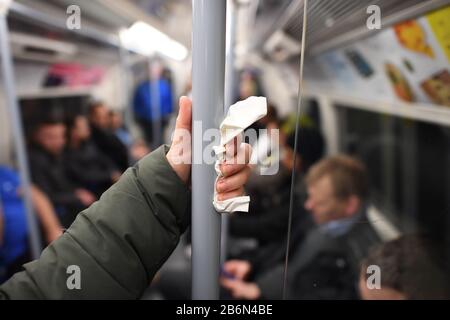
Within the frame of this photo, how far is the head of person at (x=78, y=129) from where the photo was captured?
315 centimetres

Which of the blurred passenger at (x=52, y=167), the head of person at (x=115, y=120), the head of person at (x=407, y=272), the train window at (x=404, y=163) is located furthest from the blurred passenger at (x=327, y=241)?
the head of person at (x=115, y=120)

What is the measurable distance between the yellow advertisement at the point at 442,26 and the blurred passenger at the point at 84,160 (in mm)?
2558

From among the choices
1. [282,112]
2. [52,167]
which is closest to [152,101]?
[52,167]

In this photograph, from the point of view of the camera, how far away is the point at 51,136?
2.88m

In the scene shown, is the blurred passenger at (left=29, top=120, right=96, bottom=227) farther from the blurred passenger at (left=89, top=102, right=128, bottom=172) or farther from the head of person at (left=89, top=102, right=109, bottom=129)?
the head of person at (left=89, top=102, right=109, bottom=129)

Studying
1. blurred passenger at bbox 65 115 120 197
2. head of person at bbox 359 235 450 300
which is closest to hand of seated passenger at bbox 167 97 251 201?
head of person at bbox 359 235 450 300

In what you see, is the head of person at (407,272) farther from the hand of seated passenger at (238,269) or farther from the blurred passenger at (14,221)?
the blurred passenger at (14,221)

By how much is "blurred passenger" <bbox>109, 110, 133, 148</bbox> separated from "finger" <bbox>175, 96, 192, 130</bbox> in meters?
3.19

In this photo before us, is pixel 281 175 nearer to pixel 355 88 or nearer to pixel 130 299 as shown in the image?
pixel 355 88

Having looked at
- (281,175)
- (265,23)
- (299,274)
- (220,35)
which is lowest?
(299,274)

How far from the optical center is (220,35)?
0.65 metres

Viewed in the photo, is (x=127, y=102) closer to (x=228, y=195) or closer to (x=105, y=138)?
(x=105, y=138)
